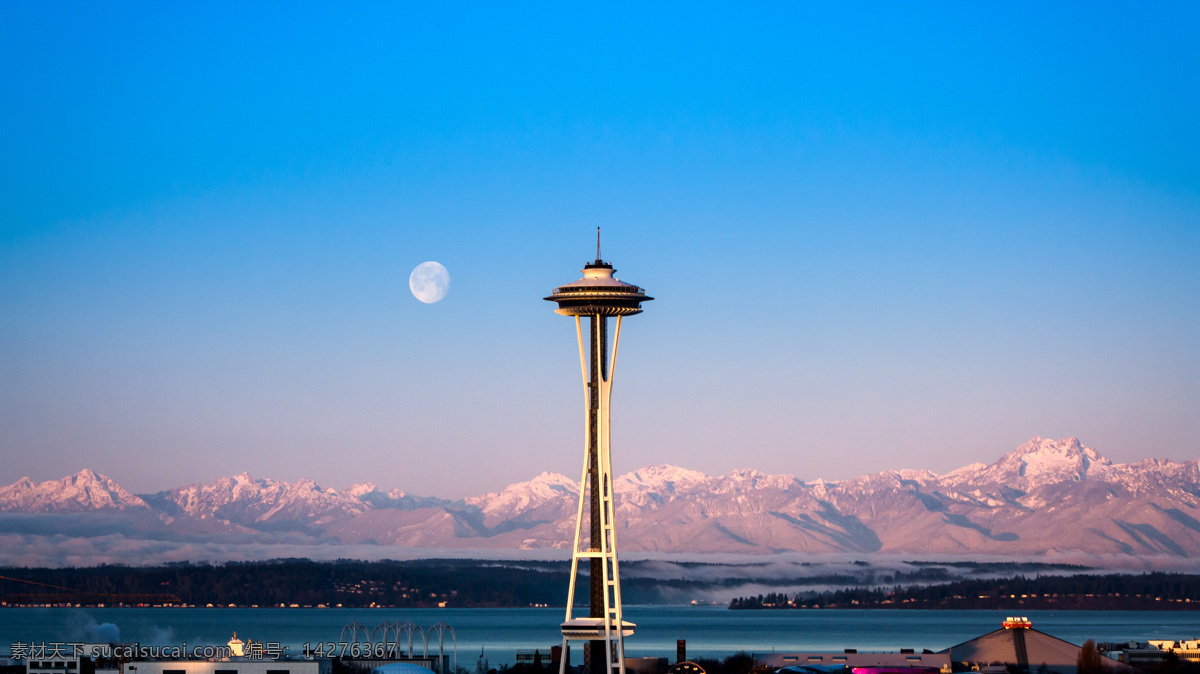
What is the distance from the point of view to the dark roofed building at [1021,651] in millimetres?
158500

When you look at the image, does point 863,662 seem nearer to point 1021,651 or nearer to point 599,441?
point 1021,651

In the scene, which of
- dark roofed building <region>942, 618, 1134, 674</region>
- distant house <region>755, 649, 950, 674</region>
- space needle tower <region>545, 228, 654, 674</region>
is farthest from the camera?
dark roofed building <region>942, 618, 1134, 674</region>

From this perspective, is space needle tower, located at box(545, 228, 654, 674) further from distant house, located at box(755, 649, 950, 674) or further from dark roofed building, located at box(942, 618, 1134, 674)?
dark roofed building, located at box(942, 618, 1134, 674)

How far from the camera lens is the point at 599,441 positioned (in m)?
105

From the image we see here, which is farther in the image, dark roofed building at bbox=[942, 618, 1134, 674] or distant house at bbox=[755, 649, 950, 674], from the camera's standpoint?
dark roofed building at bbox=[942, 618, 1134, 674]

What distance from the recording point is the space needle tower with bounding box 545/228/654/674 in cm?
10612

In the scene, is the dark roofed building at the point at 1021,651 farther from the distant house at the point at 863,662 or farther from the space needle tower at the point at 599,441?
the space needle tower at the point at 599,441

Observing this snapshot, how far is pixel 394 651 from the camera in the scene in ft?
502

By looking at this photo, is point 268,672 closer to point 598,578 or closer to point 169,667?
point 169,667

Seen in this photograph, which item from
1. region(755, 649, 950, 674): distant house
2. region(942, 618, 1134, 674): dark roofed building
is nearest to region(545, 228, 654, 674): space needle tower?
region(755, 649, 950, 674): distant house

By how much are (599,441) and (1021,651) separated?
7425 cm

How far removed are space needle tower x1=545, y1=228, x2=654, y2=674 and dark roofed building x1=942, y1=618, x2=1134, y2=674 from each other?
196 ft

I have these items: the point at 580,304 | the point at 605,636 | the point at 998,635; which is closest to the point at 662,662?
the point at 998,635

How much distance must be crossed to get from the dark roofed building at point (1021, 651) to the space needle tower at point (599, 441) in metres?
59.6
